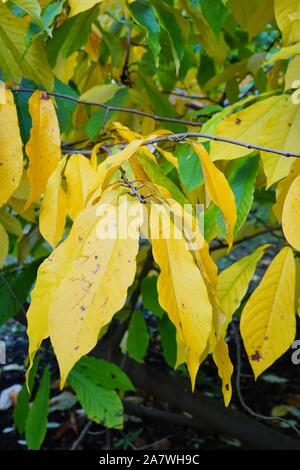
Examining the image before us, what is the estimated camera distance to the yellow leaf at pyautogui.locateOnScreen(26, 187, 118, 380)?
0.43m

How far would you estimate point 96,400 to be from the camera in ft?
3.48

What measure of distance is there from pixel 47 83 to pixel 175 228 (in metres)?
0.38

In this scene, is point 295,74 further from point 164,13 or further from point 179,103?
point 179,103

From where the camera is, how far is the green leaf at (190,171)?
0.72 meters

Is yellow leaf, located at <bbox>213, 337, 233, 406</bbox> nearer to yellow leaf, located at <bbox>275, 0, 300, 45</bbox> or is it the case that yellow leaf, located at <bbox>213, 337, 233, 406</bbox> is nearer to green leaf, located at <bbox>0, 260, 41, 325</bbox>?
yellow leaf, located at <bbox>275, 0, 300, 45</bbox>

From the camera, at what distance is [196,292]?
418mm

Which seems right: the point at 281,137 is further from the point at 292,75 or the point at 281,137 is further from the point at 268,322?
the point at 268,322

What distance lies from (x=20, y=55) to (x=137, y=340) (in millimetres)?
850

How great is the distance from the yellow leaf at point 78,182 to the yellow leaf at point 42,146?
3cm

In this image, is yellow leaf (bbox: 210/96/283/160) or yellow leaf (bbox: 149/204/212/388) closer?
yellow leaf (bbox: 149/204/212/388)

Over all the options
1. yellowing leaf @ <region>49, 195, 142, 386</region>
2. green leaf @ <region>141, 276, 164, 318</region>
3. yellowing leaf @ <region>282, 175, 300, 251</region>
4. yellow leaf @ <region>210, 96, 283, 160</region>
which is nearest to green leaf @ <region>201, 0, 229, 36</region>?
yellow leaf @ <region>210, 96, 283, 160</region>

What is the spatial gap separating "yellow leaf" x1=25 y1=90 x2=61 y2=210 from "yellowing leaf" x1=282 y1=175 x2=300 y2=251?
262mm

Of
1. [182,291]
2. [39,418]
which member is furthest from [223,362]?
[39,418]

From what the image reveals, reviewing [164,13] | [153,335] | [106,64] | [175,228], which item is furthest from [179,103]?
[153,335]
